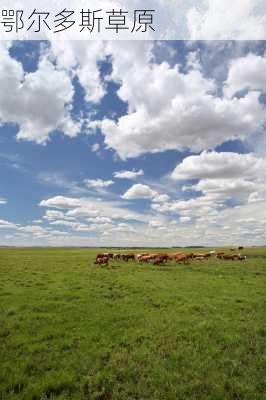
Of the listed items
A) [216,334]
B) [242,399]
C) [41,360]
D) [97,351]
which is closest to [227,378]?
[242,399]

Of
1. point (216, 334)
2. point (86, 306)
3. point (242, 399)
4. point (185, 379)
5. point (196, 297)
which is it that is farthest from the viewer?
point (196, 297)

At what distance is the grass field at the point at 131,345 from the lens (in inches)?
319

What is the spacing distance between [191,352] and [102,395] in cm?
390

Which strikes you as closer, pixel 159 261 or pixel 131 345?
pixel 131 345

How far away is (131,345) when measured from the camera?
10.9m

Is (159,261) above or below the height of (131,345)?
above

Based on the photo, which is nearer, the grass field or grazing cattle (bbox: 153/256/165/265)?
the grass field

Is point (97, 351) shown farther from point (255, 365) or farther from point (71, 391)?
point (255, 365)

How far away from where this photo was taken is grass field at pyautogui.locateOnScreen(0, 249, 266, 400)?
8.10 metres

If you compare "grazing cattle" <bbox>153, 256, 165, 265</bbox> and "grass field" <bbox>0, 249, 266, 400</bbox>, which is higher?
"grazing cattle" <bbox>153, 256, 165, 265</bbox>

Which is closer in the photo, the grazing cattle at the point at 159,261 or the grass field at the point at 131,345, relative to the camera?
the grass field at the point at 131,345

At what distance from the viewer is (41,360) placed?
31.7 ft

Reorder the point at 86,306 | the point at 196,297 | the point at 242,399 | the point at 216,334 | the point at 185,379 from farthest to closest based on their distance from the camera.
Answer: the point at 196,297 → the point at 86,306 → the point at 216,334 → the point at 185,379 → the point at 242,399

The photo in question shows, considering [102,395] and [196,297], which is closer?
[102,395]
